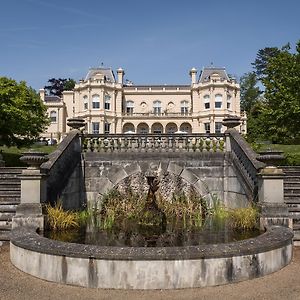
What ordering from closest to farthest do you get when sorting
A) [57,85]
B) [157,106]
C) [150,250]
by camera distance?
[150,250]
[157,106]
[57,85]

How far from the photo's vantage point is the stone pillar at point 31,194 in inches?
301

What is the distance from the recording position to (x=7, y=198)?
933 cm

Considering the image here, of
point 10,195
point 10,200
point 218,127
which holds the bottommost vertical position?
point 10,200

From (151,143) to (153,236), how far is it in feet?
15.3

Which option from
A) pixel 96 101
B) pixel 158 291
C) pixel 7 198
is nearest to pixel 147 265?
pixel 158 291

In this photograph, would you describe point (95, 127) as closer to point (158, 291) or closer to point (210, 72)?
point (210, 72)

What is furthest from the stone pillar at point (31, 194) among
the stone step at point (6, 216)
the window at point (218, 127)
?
the window at point (218, 127)

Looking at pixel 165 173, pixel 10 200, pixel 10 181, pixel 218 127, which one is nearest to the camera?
pixel 10 200

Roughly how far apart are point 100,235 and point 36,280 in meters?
2.11

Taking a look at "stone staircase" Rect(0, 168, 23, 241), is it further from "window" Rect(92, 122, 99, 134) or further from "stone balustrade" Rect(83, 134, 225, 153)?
"window" Rect(92, 122, 99, 134)

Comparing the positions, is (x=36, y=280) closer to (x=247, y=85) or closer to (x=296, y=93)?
(x=296, y=93)

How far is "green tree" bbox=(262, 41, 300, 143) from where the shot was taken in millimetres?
14609

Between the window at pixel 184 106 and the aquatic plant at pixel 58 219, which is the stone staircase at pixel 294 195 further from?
the window at pixel 184 106

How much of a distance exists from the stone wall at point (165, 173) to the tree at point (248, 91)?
56657 mm
